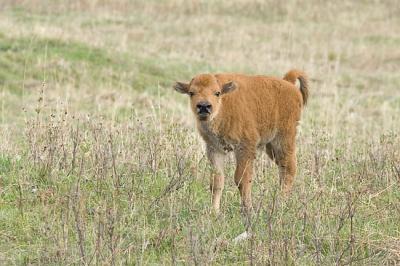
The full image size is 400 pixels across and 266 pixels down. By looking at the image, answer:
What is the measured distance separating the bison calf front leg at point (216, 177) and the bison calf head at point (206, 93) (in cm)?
50

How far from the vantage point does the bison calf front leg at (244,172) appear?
767 cm

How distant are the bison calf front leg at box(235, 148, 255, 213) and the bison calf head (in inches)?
19.7

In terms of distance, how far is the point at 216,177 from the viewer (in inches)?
302

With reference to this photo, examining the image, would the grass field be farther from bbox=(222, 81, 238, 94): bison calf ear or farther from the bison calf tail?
bbox=(222, 81, 238, 94): bison calf ear

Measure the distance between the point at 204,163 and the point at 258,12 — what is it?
79.1 feet

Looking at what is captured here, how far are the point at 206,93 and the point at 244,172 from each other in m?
0.82

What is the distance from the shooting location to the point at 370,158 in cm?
907

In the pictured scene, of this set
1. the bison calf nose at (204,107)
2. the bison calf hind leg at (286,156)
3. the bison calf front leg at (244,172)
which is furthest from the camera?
the bison calf hind leg at (286,156)

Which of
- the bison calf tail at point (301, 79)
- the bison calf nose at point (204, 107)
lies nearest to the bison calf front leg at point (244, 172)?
the bison calf nose at point (204, 107)

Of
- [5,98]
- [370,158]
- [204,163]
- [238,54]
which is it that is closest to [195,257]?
[204,163]

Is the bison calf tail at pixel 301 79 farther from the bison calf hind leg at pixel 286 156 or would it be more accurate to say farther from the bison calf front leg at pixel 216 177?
the bison calf front leg at pixel 216 177

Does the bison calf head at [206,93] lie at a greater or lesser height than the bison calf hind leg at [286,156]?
greater

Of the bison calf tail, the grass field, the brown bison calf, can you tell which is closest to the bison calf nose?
the brown bison calf

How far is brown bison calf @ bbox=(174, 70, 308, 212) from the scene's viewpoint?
7672 mm
